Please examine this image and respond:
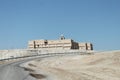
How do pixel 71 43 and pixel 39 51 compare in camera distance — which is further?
pixel 71 43

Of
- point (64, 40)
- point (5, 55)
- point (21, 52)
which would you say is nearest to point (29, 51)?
point (21, 52)

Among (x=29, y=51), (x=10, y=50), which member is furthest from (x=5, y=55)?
(x=29, y=51)

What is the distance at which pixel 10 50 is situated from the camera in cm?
12719

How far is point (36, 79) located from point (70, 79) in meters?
3.47

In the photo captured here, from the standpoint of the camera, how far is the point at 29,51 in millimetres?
122062

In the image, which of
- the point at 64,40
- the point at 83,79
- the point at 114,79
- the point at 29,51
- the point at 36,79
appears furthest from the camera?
the point at 64,40

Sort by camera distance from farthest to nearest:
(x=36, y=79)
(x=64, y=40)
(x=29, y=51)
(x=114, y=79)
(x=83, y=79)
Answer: (x=64, y=40), (x=29, y=51), (x=114, y=79), (x=83, y=79), (x=36, y=79)

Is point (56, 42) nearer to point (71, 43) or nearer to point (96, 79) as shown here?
point (71, 43)

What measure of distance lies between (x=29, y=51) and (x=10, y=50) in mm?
10248

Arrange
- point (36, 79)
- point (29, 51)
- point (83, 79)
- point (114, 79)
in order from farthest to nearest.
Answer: point (29, 51) → point (114, 79) → point (83, 79) → point (36, 79)

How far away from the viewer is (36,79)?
26047 mm

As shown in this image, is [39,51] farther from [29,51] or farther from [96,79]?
[96,79]

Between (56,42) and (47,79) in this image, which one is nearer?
(47,79)

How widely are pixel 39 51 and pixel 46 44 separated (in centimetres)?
7452
